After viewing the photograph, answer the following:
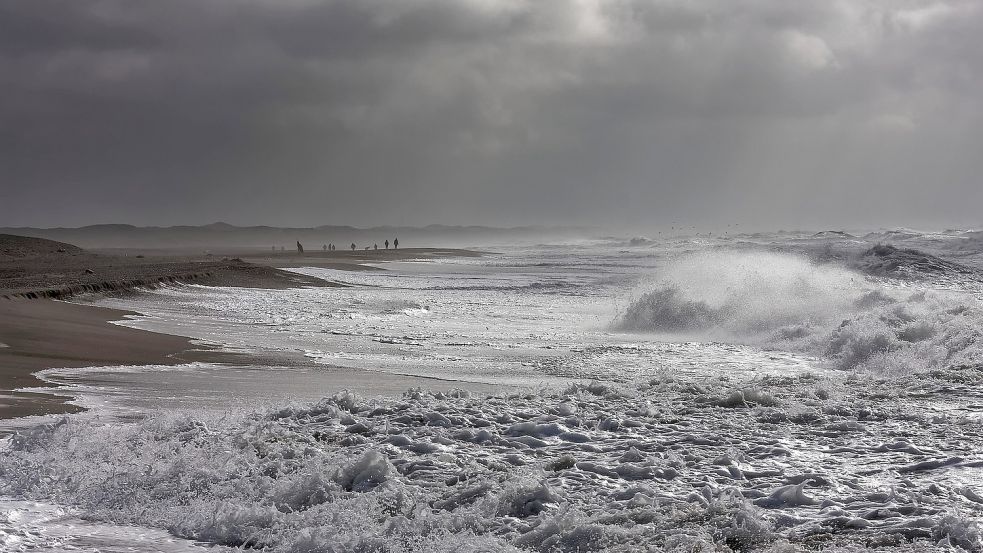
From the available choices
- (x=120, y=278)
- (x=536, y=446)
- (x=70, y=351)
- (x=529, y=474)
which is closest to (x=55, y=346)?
(x=70, y=351)

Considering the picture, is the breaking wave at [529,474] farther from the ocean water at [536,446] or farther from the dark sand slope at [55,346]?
the dark sand slope at [55,346]

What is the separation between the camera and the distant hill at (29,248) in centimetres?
3701

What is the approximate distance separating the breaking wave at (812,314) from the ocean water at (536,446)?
8 centimetres

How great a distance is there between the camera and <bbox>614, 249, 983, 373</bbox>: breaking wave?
33.8 feet

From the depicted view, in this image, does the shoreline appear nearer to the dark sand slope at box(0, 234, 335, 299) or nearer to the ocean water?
the ocean water

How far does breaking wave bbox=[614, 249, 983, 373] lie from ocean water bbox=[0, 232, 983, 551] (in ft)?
0.26

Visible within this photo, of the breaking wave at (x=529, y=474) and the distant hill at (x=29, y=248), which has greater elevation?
the distant hill at (x=29, y=248)

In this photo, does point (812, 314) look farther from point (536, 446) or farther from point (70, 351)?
point (70, 351)

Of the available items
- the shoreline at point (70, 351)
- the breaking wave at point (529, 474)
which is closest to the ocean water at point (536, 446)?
the breaking wave at point (529, 474)

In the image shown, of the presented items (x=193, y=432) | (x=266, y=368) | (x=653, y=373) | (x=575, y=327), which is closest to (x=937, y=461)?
(x=653, y=373)

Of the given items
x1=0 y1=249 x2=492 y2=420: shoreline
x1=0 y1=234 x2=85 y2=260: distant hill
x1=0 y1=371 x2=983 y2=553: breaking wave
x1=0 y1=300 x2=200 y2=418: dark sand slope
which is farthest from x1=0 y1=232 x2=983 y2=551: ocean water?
x1=0 y1=234 x2=85 y2=260: distant hill

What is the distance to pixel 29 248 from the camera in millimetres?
40312

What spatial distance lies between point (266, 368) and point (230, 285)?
1426 cm

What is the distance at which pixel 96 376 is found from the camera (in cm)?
886
